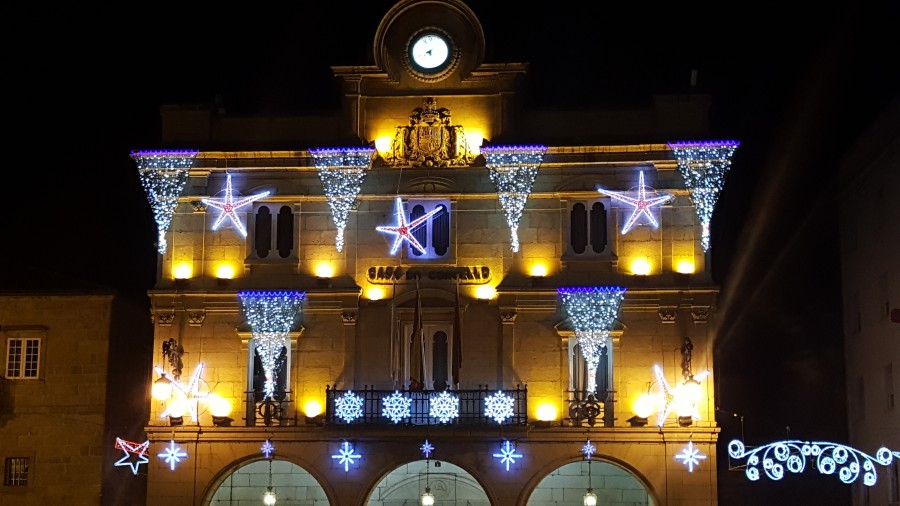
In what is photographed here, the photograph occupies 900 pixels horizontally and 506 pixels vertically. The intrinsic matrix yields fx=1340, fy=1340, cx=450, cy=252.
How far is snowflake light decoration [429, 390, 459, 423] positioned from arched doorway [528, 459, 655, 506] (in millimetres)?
3623

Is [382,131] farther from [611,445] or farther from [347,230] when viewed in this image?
[611,445]

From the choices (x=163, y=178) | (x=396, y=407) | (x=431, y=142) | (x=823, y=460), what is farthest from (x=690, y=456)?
(x=163, y=178)

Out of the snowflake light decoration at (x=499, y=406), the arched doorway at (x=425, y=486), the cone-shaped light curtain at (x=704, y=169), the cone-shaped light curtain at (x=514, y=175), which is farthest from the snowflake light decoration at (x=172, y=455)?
the cone-shaped light curtain at (x=704, y=169)

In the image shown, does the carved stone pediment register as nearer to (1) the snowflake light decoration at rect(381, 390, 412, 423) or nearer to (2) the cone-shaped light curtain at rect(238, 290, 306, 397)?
(2) the cone-shaped light curtain at rect(238, 290, 306, 397)

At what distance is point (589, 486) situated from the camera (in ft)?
122

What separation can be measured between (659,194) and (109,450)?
18.0m

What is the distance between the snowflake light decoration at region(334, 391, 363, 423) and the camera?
35.5 m

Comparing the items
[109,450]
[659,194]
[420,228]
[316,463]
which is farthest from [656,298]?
[109,450]

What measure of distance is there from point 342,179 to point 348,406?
626cm

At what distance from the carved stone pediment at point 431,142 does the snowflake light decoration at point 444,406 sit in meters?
6.38

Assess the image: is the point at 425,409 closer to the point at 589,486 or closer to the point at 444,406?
the point at 444,406

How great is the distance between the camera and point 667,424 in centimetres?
3506

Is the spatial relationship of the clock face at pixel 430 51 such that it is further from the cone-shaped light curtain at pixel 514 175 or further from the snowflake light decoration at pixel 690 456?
the snowflake light decoration at pixel 690 456

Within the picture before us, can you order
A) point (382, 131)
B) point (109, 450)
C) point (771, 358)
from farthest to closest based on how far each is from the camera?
point (771, 358), point (109, 450), point (382, 131)
